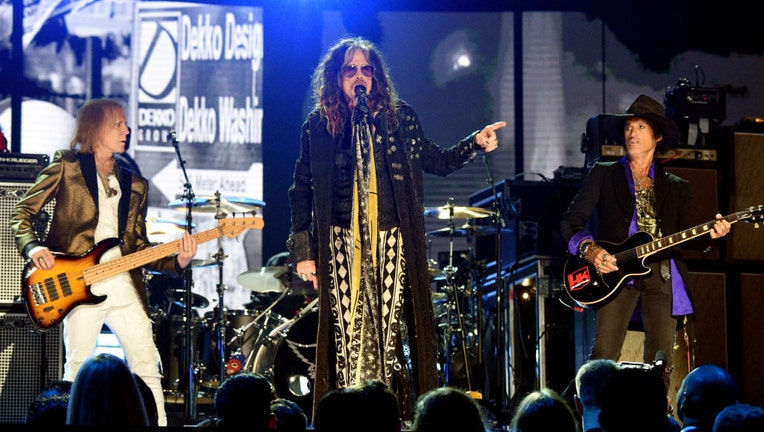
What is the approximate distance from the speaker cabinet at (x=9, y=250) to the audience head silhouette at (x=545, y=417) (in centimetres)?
450

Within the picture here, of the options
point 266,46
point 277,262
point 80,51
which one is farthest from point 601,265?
point 80,51

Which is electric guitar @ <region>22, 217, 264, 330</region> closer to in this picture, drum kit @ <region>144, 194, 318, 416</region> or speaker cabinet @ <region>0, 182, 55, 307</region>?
speaker cabinet @ <region>0, 182, 55, 307</region>

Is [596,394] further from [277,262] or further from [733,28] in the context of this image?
[733,28]

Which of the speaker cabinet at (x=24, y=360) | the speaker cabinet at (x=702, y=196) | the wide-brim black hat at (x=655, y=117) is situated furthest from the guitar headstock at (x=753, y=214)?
the speaker cabinet at (x=24, y=360)

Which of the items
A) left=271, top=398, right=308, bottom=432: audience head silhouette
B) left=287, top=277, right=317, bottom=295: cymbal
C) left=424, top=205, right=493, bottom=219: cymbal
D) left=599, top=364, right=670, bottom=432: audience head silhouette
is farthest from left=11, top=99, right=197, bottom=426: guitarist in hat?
left=599, top=364, right=670, bottom=432: audience head silhouette

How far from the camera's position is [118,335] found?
251 inches

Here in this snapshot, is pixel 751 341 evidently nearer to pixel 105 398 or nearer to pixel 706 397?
pixel 706 397

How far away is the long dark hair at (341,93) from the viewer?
17.5ft

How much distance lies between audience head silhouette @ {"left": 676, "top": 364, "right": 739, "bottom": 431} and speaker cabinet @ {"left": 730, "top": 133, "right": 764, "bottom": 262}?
3600mm

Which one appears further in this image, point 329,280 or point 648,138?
point 648,138

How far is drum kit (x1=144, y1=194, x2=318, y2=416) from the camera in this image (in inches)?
367

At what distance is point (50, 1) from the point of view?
11.6 metres

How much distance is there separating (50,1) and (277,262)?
13.8ft

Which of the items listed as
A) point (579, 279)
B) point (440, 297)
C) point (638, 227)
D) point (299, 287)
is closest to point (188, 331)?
point (299, 287)
